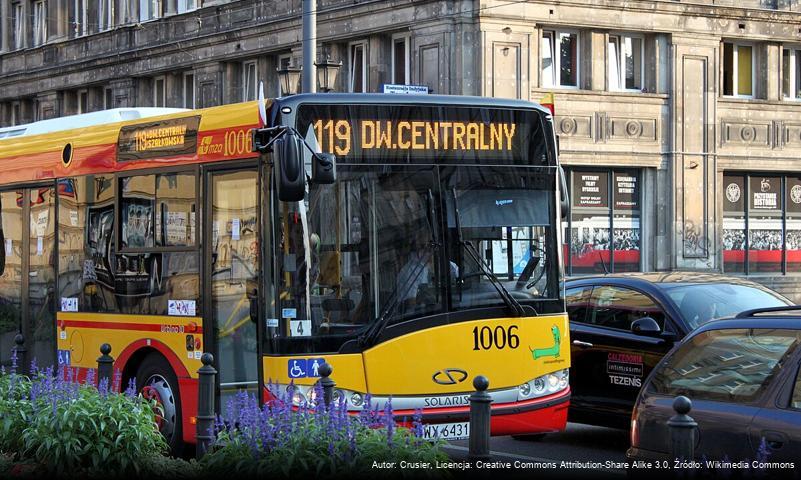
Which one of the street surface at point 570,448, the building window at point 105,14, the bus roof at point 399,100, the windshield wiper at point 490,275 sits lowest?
the street surface at point 570,448

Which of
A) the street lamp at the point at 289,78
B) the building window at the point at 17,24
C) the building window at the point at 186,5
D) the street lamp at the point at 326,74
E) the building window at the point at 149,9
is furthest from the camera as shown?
the building window at the point at 17,24

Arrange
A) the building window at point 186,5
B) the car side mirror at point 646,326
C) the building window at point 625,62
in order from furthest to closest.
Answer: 1. the building window at point 186,5
2. the building window at point 625,62
3. the car side mirror at point 646,326

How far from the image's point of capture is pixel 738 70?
3566 cm

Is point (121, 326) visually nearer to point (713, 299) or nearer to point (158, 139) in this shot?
point (158, 139)

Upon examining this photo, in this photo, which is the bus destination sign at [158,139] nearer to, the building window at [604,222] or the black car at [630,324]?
the black car at [630,324]

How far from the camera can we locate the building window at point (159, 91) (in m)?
40.6

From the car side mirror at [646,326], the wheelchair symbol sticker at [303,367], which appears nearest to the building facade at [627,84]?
the car side mirror at [646,326]

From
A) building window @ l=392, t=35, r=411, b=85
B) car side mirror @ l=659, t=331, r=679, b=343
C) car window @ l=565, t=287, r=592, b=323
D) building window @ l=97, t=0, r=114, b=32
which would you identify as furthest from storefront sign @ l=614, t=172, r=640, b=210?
car side mirror @ l=659, t=331, r=679, b=343

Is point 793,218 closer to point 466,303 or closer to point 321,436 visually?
point 466,303

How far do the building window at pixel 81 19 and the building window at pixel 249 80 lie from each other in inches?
362

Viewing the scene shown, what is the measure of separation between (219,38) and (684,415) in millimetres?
32522

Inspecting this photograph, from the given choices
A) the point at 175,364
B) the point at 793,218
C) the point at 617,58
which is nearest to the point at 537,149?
the point at 175,364

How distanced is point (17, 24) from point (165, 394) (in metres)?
40.7

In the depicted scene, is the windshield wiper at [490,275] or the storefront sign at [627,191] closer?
the windshield wiper at [490,275]
